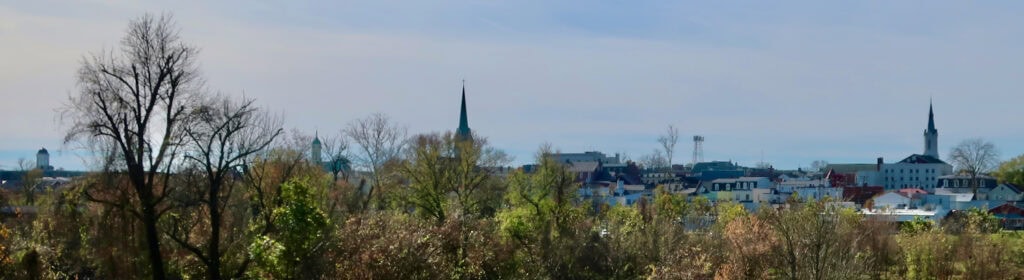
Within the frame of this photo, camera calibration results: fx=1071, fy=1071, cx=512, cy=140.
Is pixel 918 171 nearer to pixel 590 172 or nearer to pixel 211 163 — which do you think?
pixel 590 172

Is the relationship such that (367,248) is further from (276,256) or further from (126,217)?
(126,217)

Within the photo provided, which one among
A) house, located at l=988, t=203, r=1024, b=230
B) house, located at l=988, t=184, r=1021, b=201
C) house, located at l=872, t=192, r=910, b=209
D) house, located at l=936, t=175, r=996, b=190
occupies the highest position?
house, located at l=936, t=175, r=996, b=190

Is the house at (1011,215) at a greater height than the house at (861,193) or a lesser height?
lesser

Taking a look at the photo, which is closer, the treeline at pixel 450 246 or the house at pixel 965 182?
the treeline at pixel 450 246

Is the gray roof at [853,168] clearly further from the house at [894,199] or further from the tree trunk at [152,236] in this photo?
the tree trunk at [152,236]

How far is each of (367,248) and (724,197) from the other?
275ft

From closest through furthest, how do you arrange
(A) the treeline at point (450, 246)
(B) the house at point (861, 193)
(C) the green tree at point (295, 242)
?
(C) the green tree at point (295, 242), (A) the treeline at point (450, 246), (B) the house at point (861, 193)

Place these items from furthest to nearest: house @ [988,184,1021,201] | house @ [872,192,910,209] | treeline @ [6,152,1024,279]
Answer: house @ [988,184,1021,201] → house @ [872,192,910,209] → treeline @ [6,152,1024,279]

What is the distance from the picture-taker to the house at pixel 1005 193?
9258 centimetres

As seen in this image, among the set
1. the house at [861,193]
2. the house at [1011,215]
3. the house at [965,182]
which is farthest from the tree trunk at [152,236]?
the house at [965,182]

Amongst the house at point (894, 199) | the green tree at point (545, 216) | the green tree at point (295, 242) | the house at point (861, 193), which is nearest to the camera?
the green tree at point (295, 242)

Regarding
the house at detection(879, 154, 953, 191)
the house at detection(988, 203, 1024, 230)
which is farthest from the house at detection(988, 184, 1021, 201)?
the house at detection(879, 154, 953, 191)

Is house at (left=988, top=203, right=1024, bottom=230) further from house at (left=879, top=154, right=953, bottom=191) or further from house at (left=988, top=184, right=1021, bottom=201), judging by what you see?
house at (left=879, top=154, right=953, bottom=191)

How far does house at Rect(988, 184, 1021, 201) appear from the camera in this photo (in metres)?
92.6
